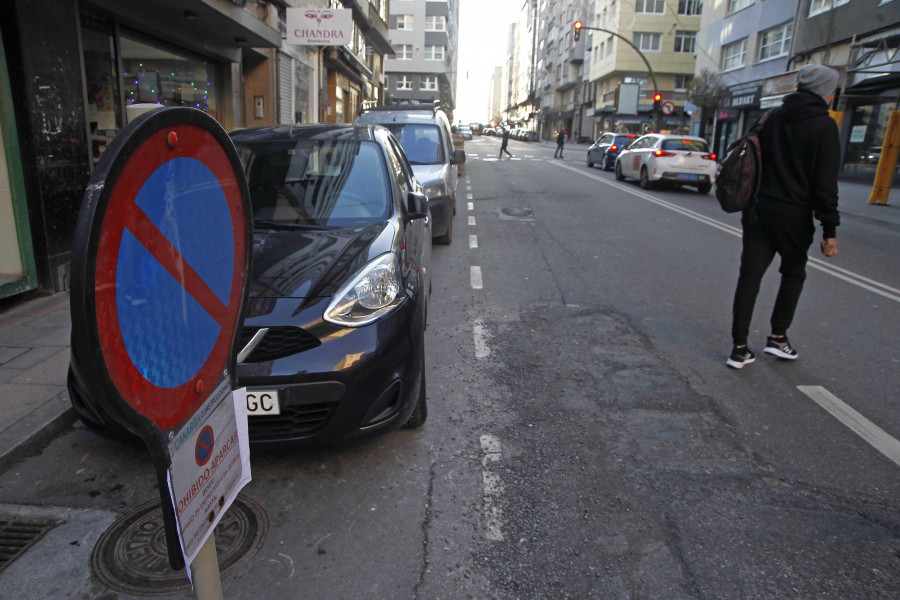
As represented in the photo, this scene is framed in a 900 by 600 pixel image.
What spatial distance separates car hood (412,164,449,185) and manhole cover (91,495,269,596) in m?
6.23

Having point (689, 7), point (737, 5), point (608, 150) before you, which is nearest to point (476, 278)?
point (608, 150)

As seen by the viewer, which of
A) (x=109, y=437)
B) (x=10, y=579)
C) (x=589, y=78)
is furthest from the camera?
(x=589, y=78)

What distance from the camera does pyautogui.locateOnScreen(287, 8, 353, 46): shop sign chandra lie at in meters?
14.2

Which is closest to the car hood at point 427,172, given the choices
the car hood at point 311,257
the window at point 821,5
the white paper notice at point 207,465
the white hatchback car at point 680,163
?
the car hood at point 311,257

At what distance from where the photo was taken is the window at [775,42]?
28.0 metres

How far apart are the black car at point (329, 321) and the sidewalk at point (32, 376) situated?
0.52 meters

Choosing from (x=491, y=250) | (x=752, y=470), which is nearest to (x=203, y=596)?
(x=752, y=470)

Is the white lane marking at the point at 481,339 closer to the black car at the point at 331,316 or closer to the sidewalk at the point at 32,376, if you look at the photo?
the black car at the point at 331,316

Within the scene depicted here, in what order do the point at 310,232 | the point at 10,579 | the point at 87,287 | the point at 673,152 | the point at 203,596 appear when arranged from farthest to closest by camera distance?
the point at 673,152
the point at 310,232
the point at 10,579
the point at 203,596
the point at 87,287

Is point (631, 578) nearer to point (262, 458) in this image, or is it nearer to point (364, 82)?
point (262, 458)

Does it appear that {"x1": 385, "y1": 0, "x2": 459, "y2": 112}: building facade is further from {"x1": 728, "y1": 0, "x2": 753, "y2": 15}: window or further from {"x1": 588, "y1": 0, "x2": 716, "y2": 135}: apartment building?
{"x1": 728, "y1": 0, "x2": 753, "y2": 15}: window

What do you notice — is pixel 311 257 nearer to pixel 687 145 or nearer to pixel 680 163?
pixel 680 163

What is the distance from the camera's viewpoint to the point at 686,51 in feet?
184

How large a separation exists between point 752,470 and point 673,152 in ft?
53.2
